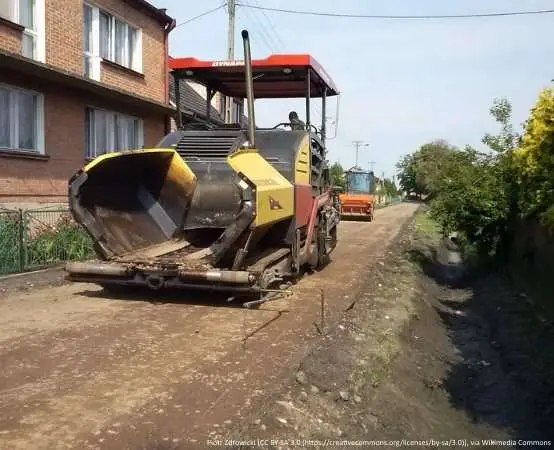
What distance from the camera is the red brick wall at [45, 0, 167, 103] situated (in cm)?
1332

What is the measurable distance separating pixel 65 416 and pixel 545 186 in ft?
21.9

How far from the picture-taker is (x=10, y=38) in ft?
39.8

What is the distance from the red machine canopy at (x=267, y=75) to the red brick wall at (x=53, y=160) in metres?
3.74

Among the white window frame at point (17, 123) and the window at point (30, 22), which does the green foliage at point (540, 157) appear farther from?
the window at point (30, 22)

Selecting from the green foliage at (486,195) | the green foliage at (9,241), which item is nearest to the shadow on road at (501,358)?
the green foliage at (486,195)

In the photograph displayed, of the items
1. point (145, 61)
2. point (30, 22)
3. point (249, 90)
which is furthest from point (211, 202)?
point (145, 61)

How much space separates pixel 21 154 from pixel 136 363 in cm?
806

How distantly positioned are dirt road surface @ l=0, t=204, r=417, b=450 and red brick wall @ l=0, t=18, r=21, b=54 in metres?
5.56

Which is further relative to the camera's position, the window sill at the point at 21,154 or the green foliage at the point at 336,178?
the green foliage at the point at 336,178

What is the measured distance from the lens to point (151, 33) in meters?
17.5

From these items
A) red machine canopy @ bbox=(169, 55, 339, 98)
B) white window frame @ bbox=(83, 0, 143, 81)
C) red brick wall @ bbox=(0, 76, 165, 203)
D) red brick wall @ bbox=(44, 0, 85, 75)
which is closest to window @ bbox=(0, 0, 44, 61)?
red brick wall @ bbox=(44, 0, 85, 75)

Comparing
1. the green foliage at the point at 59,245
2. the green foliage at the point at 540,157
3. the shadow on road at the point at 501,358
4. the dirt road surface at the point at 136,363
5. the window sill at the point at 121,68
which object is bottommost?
the shadow on road at the point at 501,358

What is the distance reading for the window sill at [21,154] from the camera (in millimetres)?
11651

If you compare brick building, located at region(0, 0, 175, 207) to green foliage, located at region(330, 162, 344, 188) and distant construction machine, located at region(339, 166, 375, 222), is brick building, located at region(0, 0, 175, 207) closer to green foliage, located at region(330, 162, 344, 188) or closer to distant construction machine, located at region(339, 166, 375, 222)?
green foliage, located at region(330, 162, 344, 188)
